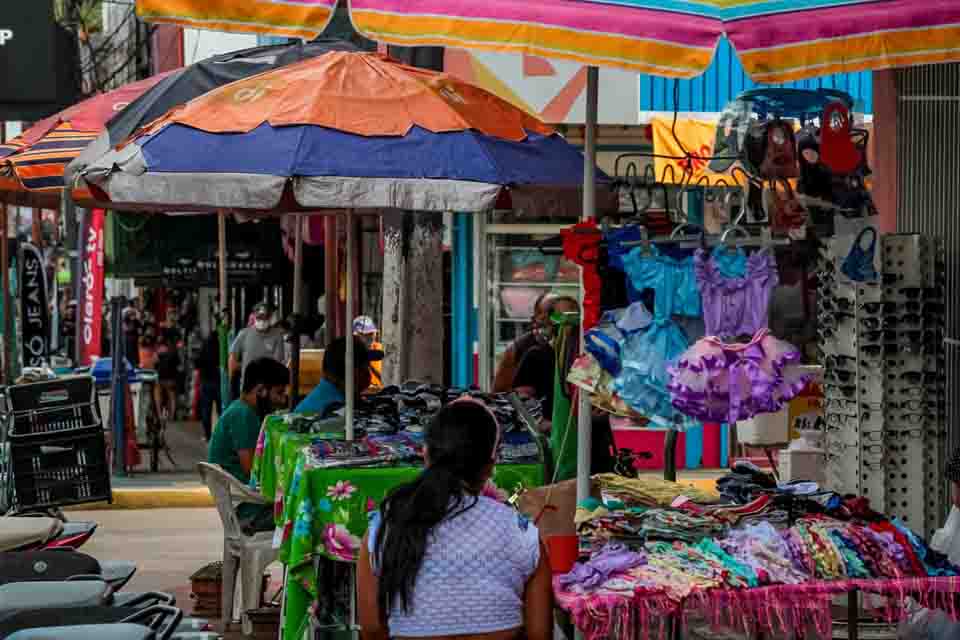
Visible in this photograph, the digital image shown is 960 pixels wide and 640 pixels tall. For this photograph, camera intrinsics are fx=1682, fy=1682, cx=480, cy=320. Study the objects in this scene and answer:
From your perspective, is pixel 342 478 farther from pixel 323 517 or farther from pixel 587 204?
pixel 587 204

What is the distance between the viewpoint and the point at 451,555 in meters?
5.18

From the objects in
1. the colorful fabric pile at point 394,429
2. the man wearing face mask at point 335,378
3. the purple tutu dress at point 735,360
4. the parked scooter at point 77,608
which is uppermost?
the purple tutu dress at point 735,360

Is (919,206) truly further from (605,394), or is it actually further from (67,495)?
(67,495)

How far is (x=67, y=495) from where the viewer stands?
43.8 ft

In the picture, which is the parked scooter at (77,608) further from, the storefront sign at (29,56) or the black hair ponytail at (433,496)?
the storefront sign at (29,56)

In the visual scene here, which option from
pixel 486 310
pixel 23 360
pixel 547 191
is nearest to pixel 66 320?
pixel 23 360

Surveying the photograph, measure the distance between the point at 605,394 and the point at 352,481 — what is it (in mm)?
1884

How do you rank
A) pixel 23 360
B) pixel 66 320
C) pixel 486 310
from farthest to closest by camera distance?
1. pixel 66 320
2. pixel 23 360
3. pixel 486 310

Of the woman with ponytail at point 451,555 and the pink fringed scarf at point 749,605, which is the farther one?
the pink fringed scarf at point 749,605

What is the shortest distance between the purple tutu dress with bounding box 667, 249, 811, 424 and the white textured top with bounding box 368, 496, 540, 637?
1.50m

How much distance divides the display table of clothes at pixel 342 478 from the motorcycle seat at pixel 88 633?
246 cm

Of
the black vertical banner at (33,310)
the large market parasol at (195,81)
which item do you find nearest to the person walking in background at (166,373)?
the black vertical banner at (33,310)

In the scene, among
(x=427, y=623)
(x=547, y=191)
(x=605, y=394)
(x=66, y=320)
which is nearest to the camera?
(x=427, y=623)

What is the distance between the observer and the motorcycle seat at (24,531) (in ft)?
25.8
